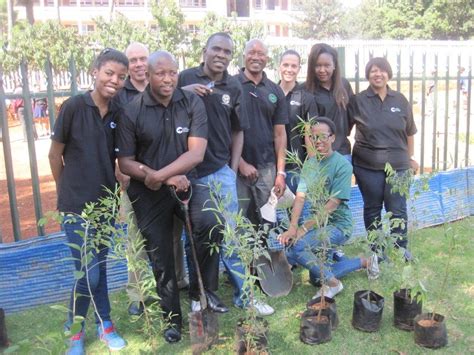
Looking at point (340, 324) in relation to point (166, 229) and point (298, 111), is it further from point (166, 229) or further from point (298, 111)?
point (298, 111)

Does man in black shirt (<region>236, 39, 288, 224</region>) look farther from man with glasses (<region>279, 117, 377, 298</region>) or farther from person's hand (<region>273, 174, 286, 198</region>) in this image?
man with glasses (<region>279, 117, 377, 298</region>)

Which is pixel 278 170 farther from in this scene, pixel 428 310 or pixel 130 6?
pixel 130 6

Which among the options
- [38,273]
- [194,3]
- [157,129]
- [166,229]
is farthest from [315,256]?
[194,3]

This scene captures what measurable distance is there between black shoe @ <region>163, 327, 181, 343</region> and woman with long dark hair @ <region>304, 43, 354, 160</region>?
2126mm

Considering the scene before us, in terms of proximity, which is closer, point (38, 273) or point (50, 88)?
point (38, 273)

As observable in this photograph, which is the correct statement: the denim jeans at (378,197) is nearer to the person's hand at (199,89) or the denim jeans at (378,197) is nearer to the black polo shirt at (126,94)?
the person's hand at (199,89)

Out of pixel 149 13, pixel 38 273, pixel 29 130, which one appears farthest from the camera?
pixel 149 13

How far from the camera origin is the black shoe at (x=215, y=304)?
156 inches

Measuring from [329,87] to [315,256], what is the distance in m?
1.70

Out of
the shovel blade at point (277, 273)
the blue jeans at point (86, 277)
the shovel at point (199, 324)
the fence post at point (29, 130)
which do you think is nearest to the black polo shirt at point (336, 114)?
the shovel blade at point (277, 273)

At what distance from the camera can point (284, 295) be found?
4.44m

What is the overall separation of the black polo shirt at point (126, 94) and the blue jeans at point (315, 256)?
5.52ft

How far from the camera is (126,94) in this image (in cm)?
396

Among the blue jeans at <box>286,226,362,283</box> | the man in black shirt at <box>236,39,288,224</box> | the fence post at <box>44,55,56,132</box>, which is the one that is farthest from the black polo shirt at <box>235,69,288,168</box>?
the fence post at <box>44,55,56,132</box>
